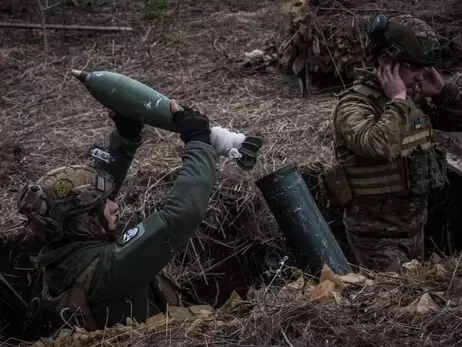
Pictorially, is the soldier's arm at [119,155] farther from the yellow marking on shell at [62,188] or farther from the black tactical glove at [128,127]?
the yellow marking on shell at [62,188]

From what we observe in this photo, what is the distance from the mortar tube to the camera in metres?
4.57

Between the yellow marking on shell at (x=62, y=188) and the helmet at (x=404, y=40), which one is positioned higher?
the helmet at (x=404, y=40)

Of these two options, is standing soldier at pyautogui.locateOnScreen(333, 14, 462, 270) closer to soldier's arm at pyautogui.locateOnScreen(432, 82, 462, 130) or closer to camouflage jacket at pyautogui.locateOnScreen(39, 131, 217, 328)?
soldier's arm at pyautogui.locateOnScreen(432, 82, 462, 130)

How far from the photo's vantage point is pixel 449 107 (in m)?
5.00

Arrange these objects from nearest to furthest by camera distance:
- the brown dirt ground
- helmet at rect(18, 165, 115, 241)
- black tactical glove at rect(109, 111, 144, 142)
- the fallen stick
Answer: helmet at rect(18, 165, 115, 241) → black tactical glove at rect(109, 111, 144, 142) → the brown dirt ground → the fallen stick

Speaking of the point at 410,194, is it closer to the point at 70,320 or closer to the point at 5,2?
the point at 70,320

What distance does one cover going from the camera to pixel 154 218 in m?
3.64

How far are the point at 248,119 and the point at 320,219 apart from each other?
310 cm

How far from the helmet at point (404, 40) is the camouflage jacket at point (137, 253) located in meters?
1.27

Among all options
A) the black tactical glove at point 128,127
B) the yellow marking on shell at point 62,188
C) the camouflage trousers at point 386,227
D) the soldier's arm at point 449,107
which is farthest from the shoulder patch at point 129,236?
the soldier's arm at point 449,107

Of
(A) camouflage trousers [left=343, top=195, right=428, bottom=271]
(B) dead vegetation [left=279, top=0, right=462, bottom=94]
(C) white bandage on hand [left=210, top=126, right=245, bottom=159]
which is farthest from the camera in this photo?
(B) dead vegetation [left=279, top=0, right=462, bottom=94]

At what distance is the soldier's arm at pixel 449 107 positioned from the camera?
193 inches

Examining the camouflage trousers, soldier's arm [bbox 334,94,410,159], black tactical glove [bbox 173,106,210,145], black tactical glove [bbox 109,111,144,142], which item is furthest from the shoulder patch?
the camouflage trousers

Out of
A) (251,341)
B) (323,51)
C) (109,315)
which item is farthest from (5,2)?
(251,341)
